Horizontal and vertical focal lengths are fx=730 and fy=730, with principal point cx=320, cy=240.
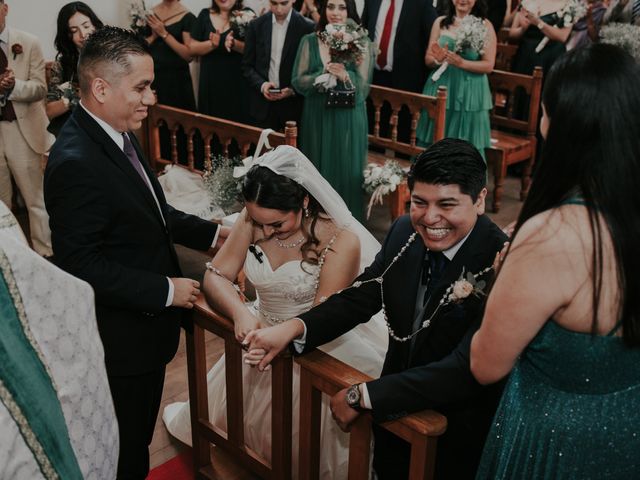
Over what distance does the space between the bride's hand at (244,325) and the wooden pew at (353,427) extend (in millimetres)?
219

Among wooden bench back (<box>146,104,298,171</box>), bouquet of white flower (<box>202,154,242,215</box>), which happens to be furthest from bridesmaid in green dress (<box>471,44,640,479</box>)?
bouquet of white flower (<box>202,154,242,215</box>)

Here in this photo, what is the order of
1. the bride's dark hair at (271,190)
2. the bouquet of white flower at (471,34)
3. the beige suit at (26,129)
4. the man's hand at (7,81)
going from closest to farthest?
1. the bride's dark hair at (271,190)
2. the man's hand at (7,81)
3. the beige suit at (26,129)
4. the bouquet of white flower at (471,34)

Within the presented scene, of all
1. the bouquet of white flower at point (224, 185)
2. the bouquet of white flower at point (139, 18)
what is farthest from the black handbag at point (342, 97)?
the bouquet of white flower at point (139, 18)

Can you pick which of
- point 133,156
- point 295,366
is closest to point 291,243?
point 295,366

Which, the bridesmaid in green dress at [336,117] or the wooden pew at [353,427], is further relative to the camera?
the bridesmaid in green dress at [336,117]

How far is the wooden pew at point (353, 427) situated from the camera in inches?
75.2

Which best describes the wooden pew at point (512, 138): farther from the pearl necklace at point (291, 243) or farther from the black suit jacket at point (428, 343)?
→ the black suit jacket at point (428, 343)

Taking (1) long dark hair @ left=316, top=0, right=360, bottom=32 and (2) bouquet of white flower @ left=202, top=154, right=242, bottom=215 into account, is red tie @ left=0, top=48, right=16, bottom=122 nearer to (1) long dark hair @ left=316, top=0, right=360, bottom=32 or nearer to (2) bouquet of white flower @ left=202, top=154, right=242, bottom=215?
(2) bouquet of white flower @ left=202, top=154, right=242, bottom=215

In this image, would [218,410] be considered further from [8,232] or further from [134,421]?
[8,232]

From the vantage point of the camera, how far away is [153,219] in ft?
7.97

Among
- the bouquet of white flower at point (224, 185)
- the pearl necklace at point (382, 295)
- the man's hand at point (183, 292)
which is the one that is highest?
the pearl necklace at point (382, 295)

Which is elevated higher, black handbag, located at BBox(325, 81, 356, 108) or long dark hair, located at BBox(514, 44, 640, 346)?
long dark hair, located at BBox(514, 44, 640, 346)

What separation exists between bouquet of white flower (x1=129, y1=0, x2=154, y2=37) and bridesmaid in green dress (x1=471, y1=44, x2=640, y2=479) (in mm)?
5159

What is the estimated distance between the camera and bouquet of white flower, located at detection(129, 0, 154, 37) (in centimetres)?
609
